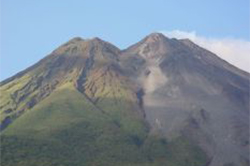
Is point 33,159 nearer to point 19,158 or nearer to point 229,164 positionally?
point 19,158

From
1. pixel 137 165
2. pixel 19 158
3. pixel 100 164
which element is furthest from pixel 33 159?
pixel 137 165

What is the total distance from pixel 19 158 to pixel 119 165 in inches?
1282

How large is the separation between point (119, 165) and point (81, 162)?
41.0 feet

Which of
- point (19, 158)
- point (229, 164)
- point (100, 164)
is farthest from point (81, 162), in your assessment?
point (229, 164)

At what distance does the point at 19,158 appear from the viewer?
19788cm

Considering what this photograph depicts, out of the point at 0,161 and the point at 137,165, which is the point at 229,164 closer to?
the point at 137,165

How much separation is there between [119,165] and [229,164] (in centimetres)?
3603

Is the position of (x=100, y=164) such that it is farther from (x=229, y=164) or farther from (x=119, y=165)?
(x=229, y=164)

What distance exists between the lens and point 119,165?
7859 inches

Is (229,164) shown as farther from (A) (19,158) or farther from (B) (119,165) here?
(A) (19,158)

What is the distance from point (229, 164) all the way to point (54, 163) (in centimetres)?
5696

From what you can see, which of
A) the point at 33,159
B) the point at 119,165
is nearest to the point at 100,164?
the point at 119,165

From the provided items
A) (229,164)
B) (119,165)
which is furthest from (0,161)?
(229,164)

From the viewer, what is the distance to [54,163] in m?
195
